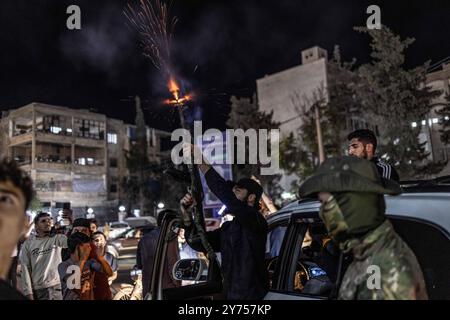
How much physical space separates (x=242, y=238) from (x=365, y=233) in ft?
5.05

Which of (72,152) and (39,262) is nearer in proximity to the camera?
(39,262)

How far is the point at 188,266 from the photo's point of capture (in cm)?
321

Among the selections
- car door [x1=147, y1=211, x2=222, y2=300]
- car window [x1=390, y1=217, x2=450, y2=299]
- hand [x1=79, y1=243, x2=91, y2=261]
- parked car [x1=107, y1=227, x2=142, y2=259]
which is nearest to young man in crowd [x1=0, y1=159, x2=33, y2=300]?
car door [x1=147, y1=211, x2=222, y2=300]

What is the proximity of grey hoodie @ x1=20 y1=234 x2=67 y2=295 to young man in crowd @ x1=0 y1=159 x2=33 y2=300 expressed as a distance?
388 cm

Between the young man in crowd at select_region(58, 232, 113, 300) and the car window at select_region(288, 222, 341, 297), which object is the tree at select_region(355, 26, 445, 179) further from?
the young man in crowd at select_region(58, 232, 113, 300)

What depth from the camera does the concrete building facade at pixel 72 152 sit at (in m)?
39.5

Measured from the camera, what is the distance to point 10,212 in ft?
5.69

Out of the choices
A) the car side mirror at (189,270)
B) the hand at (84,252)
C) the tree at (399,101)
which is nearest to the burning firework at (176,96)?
the car side mirror at (189,270)

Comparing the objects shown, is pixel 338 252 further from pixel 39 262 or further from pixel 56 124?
pixel 56 124

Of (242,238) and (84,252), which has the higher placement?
(242,238)

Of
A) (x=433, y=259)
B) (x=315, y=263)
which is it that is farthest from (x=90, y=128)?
(x=433, y=259)

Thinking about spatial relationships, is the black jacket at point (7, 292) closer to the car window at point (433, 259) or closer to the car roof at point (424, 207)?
the car roof at point (424, 207)

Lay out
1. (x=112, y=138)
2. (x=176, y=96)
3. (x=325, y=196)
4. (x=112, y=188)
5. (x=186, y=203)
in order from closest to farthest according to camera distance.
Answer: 1. (x=325, y=196)
2. (x=186, y=203)
3. (x=176, y=96)
4. (x=112, y=188)
5. (x=112, y=138)

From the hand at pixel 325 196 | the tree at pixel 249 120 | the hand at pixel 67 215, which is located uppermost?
the tree at pixel 249 120
